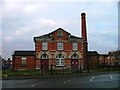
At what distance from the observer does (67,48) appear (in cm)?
6391

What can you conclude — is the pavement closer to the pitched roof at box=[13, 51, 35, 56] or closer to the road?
the road

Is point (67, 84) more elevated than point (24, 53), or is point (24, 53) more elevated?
point (24, 53)

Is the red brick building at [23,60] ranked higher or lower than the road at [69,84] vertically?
higher

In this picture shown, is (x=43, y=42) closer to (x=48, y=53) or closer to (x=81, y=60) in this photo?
(x=48, y=53)

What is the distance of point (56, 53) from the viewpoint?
63188 millimetres

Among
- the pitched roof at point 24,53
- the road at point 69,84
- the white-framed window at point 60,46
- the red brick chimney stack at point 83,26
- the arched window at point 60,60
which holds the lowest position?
the road at point 69,84

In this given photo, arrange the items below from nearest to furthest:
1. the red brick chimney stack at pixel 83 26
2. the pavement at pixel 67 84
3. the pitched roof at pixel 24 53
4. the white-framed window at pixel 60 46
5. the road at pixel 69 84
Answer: the pavement at pixel 67 84
the road at pixel 69 84
the white-framed window at pixel 60 46
the pitched roof at pixel 24 53
the red brick chimney stack at pixel 83 26

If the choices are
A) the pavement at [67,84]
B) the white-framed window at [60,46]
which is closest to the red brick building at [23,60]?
the white-framed window at [60,46]

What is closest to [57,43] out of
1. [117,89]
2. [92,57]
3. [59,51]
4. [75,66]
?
[59,51]

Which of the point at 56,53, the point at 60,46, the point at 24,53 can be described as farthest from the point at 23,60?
the point at 60,46

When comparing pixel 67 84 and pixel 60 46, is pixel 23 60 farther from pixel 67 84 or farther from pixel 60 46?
pixel 67 84

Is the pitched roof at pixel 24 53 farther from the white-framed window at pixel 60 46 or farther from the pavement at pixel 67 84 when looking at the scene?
the pavement at pixel 67 84

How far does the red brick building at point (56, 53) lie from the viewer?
62.6 m

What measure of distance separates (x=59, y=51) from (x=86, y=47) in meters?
7.93
